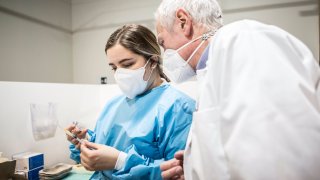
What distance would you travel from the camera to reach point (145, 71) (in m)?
1.10

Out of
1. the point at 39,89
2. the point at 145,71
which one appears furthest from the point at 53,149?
the point at 145,71

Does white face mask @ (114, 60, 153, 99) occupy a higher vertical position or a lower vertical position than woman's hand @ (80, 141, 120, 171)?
higher

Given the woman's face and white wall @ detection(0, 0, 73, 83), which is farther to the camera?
white wall @ detection(0, 0, 73, 83)

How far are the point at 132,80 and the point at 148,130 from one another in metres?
0.26

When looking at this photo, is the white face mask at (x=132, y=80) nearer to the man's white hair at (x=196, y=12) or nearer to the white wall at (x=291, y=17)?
the man's white hair at (x=196, y=12)

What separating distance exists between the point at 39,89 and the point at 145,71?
827 mm

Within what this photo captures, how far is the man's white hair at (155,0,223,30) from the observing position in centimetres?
72

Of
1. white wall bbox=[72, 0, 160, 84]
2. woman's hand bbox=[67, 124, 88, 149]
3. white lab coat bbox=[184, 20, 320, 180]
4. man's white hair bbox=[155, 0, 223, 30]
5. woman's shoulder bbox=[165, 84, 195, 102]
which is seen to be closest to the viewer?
white lab coat bbox=[184, 20, 320, 180]

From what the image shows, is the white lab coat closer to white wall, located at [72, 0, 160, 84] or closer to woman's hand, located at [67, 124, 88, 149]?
woman's hand, located at [67, 124, 88, 149]

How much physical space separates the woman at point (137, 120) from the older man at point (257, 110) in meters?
0.40

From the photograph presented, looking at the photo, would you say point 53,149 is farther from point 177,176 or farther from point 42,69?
point 177,176

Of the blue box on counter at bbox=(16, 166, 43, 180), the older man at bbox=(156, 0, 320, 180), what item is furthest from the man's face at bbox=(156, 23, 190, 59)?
the blue box on counter at bbox=(16, 166, 43, 180)

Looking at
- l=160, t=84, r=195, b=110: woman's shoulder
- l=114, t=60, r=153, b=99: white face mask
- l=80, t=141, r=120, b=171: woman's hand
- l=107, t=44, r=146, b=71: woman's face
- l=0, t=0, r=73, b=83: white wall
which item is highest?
l=0, t=0, r=73, b=83: white wall

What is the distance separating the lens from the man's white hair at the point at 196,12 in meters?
0.72
